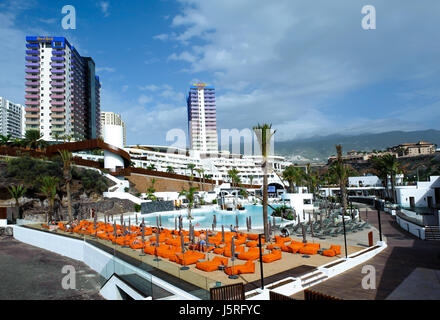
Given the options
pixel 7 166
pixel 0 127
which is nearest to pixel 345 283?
pixel 7 166

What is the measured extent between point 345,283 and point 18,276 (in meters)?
17.8

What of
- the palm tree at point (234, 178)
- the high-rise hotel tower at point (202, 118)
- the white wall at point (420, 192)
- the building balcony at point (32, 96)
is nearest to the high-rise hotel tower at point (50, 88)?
the building balcony at point (32, 96)

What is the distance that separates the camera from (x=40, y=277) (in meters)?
16.7

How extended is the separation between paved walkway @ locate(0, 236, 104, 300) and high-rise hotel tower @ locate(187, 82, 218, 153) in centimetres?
12442

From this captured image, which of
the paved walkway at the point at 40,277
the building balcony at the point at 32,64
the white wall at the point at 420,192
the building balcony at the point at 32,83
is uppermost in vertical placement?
the building balcony at the point at 32,64

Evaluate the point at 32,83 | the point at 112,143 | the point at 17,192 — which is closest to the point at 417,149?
the point at 112,143

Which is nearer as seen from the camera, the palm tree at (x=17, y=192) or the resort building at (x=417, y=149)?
the palm tree at (x=17, y=192)

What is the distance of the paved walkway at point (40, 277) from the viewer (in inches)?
561

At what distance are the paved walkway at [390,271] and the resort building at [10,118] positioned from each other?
480 feet

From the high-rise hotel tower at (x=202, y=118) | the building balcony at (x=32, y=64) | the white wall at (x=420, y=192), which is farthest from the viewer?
the high-rise hotel tower at (x=202, y=118)

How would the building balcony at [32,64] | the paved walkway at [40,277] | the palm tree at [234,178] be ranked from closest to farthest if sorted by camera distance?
the paved walkway at [40,277]
the palm tree at [234,178]
the building balcony at [32,64]

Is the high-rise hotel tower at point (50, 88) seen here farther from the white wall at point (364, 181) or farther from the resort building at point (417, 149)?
the resort building at point (417, 149)

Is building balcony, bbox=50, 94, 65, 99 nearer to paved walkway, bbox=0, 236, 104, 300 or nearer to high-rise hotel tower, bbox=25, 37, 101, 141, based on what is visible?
high-rise hotel tower, bbox=25, 37, 101, 141

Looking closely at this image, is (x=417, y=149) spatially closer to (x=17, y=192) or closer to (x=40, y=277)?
(x=17, y=192)
